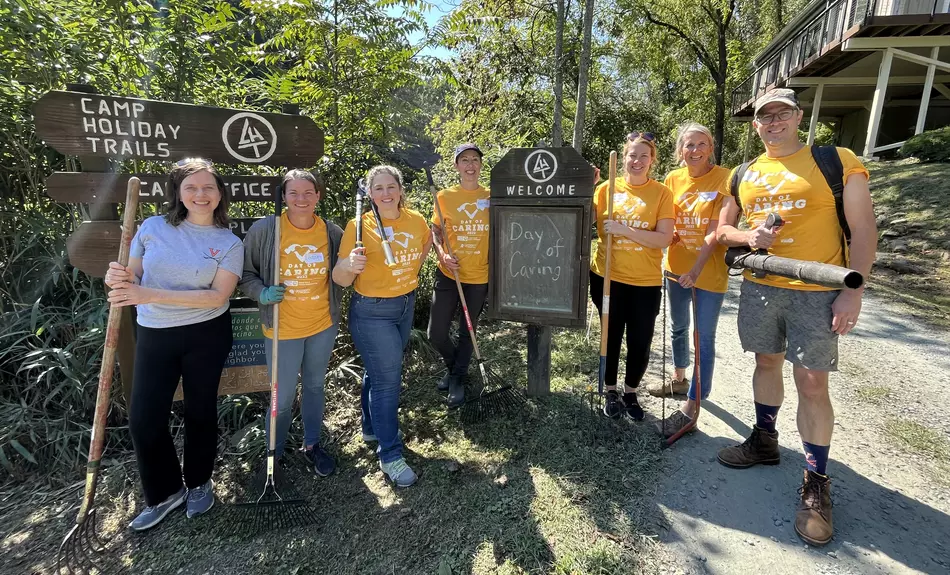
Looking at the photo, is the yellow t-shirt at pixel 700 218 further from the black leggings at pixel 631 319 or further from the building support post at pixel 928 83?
the building support post at pixel 928 83

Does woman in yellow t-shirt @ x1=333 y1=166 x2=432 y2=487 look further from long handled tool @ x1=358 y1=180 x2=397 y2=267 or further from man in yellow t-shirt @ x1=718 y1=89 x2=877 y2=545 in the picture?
Result: man in yellow t-shirt @ x1=718 y1=89 x2=877 y2=545

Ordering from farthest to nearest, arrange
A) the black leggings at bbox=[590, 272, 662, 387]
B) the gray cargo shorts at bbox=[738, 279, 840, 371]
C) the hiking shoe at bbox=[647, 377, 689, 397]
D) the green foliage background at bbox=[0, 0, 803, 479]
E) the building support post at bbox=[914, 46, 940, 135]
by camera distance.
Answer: the building support post at bbox=[914, 46, 940, 135] < the hiking shoe at bbox=[647, 377, 689, 397] < the green foliage background at bbox=[0, 0, 803, 479] < the black leggings at bbox=[590, 272, 662, 387] < the gray cargo shorts at bbox=[738, 279, 840, 371]

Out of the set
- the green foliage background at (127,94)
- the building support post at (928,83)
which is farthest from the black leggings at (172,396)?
the building support post at (928,83)

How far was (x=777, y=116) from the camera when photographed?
2434mm

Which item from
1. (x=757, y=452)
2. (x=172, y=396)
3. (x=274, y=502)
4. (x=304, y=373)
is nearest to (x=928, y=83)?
(x=757, y=452)

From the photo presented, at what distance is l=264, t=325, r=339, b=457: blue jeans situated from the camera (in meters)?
2.87

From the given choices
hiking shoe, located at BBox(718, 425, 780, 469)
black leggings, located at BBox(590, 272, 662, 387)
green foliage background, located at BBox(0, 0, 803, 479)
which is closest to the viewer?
hiking shoe, located at BBox(718, 425, 780, 469)

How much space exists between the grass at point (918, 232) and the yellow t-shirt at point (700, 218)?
4218 mm

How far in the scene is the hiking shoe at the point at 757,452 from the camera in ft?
9.73

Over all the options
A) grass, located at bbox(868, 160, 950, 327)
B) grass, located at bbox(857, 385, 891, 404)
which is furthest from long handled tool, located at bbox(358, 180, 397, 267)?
grass, located at bbox(868, 160, 950, 327)

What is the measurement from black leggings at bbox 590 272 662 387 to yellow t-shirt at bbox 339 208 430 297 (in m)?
1.43

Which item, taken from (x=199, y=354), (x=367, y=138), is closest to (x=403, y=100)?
(x=367, y=138)

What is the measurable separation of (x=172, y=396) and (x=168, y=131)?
1.74m

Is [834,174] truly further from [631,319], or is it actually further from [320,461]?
[320,461]
